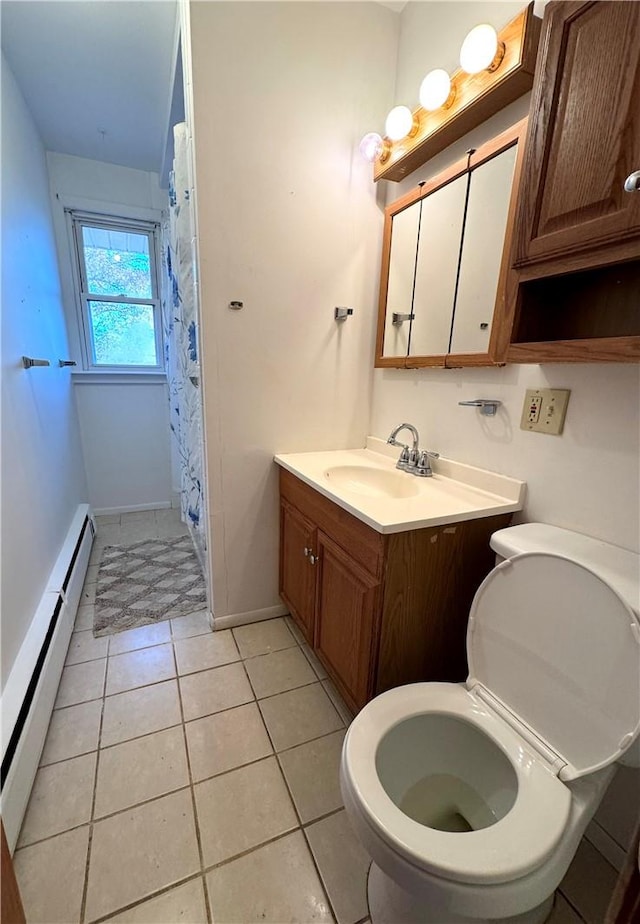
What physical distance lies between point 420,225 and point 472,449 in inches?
35.1

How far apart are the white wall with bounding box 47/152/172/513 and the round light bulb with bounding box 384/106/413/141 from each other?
7.04ft

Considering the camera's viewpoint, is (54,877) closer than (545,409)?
Yes

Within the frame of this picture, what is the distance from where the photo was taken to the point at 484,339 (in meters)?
1.25

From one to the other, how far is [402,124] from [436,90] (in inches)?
7.1

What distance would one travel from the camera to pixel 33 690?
1.22 metres

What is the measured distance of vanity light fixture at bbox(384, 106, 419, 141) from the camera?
137 centimetres

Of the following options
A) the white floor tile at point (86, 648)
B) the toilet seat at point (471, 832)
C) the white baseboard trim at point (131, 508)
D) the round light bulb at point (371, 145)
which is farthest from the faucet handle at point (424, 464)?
the white baseboard trim at point (131, 508)

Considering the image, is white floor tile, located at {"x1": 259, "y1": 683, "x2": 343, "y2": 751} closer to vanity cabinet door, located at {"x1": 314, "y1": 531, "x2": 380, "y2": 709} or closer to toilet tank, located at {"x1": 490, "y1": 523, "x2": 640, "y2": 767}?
vanity cabinet door, located at {"x1": 314, "y1": 531, "x2": 380, "y2": 709}

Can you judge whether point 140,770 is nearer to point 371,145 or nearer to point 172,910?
point 172,910

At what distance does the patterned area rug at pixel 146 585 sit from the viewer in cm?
192

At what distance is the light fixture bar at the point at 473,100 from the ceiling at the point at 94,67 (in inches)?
44.7

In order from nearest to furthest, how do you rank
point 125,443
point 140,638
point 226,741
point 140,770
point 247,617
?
point 140,770 → point 226,741 → point 140,638 → point 247,617 → point 125,443

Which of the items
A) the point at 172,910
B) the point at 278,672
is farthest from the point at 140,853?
the point at 278,672

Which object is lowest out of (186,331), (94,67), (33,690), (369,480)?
(33,690)
